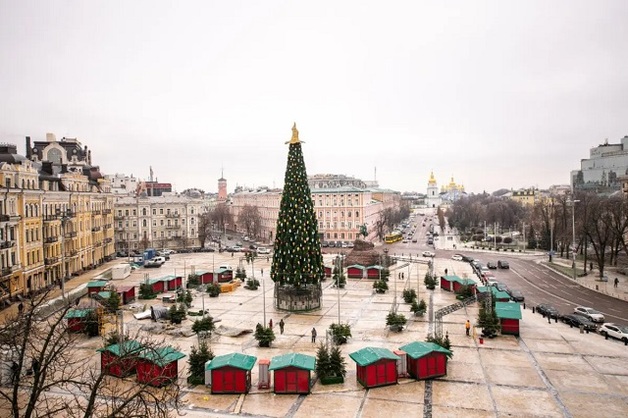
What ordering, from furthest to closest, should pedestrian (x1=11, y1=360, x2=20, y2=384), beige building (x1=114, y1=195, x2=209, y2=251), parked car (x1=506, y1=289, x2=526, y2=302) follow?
1. beige building (x1=114, y1=195, x2=209, y2=251)
2. parked car (x1=506, y1=289, x2=526, y2=302)
3. pedestrian (x1=11, y1=360, x2=20, y2=384)

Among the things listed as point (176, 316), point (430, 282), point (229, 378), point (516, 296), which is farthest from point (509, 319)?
point (176, 316)

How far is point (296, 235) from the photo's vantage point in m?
38.2

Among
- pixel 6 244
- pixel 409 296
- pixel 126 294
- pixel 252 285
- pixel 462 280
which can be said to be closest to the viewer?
pixel 409 296

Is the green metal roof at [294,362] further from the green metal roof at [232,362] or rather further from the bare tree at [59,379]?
the bare tree at [59,379]

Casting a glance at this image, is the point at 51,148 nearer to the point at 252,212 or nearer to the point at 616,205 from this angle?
the point at 252,212

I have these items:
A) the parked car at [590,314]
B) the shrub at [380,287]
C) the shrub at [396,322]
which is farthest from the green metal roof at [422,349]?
the shrub at [380,287]

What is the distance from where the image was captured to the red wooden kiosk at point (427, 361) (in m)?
24.0

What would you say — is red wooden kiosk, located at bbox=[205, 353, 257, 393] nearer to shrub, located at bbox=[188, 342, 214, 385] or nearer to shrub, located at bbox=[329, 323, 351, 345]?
shrub, located at bbox=[188, 342, 214, 385]

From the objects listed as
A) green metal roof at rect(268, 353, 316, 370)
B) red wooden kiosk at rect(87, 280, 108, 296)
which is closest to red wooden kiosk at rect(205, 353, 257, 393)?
green metal roof at rect(268, 353, 316, 370)

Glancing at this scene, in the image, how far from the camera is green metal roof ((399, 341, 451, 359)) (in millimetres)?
23997

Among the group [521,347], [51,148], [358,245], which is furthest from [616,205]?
[51,148]

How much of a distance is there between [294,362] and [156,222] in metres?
74.1

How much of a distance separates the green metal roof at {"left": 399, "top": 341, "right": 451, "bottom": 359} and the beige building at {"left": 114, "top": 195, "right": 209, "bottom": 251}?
231ft

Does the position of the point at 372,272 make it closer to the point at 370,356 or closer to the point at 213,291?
the point at 213,291
